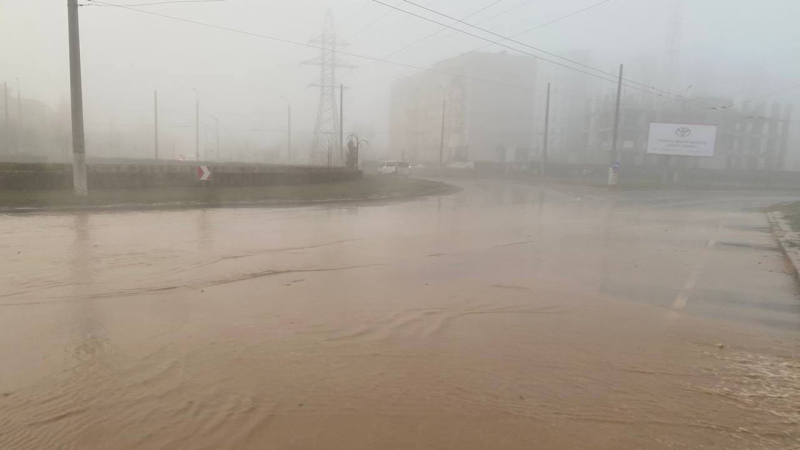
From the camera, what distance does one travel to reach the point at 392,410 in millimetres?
4082

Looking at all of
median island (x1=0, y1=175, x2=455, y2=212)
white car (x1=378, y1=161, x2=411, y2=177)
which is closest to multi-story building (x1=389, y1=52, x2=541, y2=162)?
white car (x1=378, y1=161, x2=411, y2=177)

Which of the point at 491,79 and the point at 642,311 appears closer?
the point at 642,311

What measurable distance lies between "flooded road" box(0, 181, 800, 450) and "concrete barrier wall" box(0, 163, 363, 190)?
10.5 meters

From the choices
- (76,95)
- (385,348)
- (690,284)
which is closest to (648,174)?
(76,95)

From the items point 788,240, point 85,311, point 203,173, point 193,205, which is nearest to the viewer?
point 85,311

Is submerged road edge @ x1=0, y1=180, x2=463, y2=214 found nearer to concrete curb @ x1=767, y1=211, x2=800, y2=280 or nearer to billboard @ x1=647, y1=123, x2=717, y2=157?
concrete curb @ x1=767, y1=211, x2=800, y2=280

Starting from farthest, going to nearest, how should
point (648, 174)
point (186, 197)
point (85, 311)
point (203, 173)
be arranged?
point (648, 174), point (203, 173), point (186, 197), point (85, 311)

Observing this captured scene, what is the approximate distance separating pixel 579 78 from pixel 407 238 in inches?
4280

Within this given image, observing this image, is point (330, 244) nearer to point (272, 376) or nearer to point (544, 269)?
point (544, 269)

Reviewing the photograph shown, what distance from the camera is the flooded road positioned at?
381 cm

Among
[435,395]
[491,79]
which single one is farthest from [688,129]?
[435,395]

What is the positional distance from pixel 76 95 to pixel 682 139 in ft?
189

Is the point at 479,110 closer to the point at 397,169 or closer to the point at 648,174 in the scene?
the point at 648,174

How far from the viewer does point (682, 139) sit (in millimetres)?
59750
